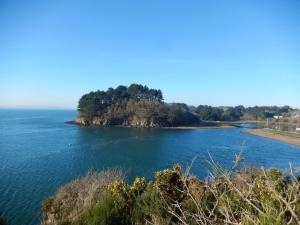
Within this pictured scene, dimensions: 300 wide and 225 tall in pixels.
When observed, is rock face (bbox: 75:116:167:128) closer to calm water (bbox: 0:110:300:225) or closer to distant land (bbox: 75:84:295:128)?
distant land (bbox: 75:84:295:128)

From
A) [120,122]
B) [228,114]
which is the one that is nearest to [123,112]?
[120,122]

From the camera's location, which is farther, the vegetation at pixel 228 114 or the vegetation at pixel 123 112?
the vegetation at pixel 228 114

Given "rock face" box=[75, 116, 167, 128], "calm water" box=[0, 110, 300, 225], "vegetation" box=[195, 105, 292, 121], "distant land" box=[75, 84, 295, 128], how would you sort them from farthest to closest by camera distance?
"vegetation" box=[195, 105, 292, 121]
"distant land" box=[75, 84, 295, 128]
"rock face" box=[75, 116, 167, 128]
"calm water" box=[0, 110, 300, 225]

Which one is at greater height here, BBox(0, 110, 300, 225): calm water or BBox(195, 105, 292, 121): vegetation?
BBox(195, 105, 292, 121): vegetation

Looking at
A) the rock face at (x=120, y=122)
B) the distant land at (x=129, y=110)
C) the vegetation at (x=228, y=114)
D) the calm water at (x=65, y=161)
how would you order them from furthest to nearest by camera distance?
the vegetation at (x=228, y=114)
the distant land at (x=129, y=110)
the rock face at (x=120, y=122)
the calm water at (x=65, y=161)

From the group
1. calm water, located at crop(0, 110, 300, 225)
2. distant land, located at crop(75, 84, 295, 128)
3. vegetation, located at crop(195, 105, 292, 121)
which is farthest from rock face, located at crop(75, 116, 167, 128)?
vegetation, located at crop(195, 105, 292, 121)

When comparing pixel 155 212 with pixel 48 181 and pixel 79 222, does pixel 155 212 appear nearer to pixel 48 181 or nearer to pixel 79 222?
pixel 79 222

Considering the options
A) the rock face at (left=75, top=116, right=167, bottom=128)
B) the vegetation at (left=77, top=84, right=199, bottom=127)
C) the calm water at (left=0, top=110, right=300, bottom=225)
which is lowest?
the calm water at (left=0, top=110, right=300, bottom=225)

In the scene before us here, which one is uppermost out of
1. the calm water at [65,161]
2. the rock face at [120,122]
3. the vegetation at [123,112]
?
the vegetation at [123,112]

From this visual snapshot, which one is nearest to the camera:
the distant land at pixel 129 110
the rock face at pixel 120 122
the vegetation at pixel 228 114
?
the rock face at pixel 120 122

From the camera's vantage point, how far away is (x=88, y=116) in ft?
240

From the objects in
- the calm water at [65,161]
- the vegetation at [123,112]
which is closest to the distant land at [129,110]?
the vegetation at [123,112]

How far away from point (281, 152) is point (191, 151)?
1209 cm

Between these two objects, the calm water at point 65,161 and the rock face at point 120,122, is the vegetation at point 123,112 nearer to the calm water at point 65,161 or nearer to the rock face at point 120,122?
the rock face at point 120,122
